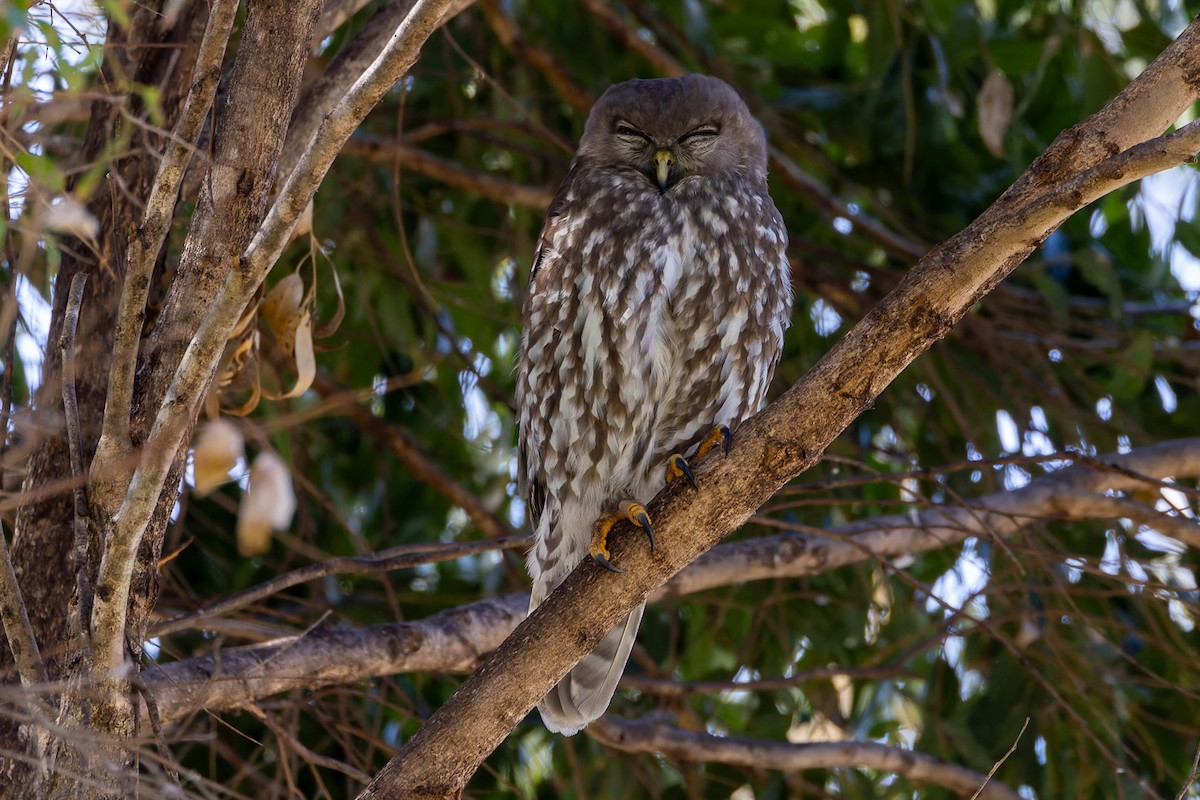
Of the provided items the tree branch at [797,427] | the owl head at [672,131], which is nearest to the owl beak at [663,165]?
the owl head at [672,131]

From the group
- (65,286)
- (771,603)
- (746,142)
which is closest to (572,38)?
(746,142)

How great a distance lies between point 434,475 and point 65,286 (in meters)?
1.55

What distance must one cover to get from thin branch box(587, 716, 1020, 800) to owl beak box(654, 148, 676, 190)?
4.49ft

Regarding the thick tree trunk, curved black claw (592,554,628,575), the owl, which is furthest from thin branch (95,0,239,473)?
the owl

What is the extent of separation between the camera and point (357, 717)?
10.9ft

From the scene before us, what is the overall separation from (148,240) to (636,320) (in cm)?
131

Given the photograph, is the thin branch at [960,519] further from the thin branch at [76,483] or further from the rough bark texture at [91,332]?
the thin branch at [76,483]

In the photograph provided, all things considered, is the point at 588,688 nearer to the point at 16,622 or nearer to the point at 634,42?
the point at 16,622

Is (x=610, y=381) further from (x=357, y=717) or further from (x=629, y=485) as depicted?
(x=357, y=717)

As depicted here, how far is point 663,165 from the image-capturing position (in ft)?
10.5

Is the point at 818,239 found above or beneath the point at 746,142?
beneath

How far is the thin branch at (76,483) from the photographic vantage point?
1849mm

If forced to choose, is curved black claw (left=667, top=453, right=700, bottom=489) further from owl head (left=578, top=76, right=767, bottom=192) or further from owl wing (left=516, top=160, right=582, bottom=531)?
owl head (left=578, top=76, right=767, bottom=192)

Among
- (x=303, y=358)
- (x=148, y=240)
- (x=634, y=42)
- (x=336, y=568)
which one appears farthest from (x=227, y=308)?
(x=634, y=42)
